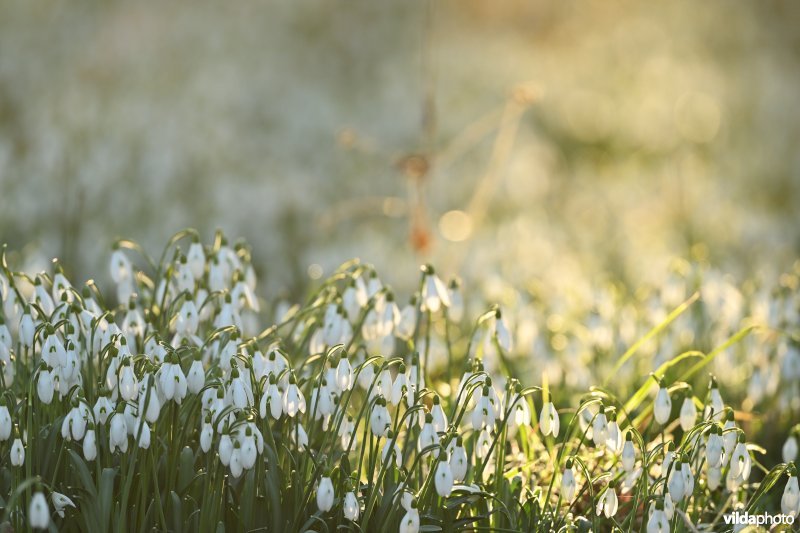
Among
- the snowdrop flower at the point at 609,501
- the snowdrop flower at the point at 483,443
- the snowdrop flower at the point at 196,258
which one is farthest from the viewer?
the snowdrop flower at the point at 196,258

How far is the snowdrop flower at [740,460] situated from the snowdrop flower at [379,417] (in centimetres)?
98

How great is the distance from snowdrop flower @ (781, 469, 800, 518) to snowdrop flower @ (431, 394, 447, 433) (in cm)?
95

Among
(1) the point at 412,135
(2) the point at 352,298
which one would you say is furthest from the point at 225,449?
(1) the point at 412,135

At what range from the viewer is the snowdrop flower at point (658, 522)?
259 centimetres

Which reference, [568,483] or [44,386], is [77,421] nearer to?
[44,386]

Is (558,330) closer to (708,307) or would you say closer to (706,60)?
(708,307)

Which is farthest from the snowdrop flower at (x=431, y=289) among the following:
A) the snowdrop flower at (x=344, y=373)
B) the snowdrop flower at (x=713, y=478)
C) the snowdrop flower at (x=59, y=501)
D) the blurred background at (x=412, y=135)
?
the blurred background at (x=412, y=135)

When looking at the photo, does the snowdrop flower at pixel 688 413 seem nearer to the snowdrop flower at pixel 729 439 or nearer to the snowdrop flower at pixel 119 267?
the snowdrop flower at pixel 729 439

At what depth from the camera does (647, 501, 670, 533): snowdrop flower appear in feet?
8.51

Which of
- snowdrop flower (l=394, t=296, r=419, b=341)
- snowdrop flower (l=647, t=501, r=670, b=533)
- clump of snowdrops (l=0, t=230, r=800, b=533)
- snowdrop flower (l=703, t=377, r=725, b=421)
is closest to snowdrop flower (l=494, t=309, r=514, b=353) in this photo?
clump of snowdrops (l=0, t=230, r=800, b=533)

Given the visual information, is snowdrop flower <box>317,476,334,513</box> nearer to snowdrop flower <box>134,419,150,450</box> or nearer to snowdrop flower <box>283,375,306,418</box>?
snowdrop flower <box>283,375,306,418</box>

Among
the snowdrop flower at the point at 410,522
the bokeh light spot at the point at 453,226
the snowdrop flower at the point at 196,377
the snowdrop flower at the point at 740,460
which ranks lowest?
the snowdrop flower at the point at 410,522

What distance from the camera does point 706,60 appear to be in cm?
1434

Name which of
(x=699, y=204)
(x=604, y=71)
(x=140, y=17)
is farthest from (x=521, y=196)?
(x=140, y=17)
